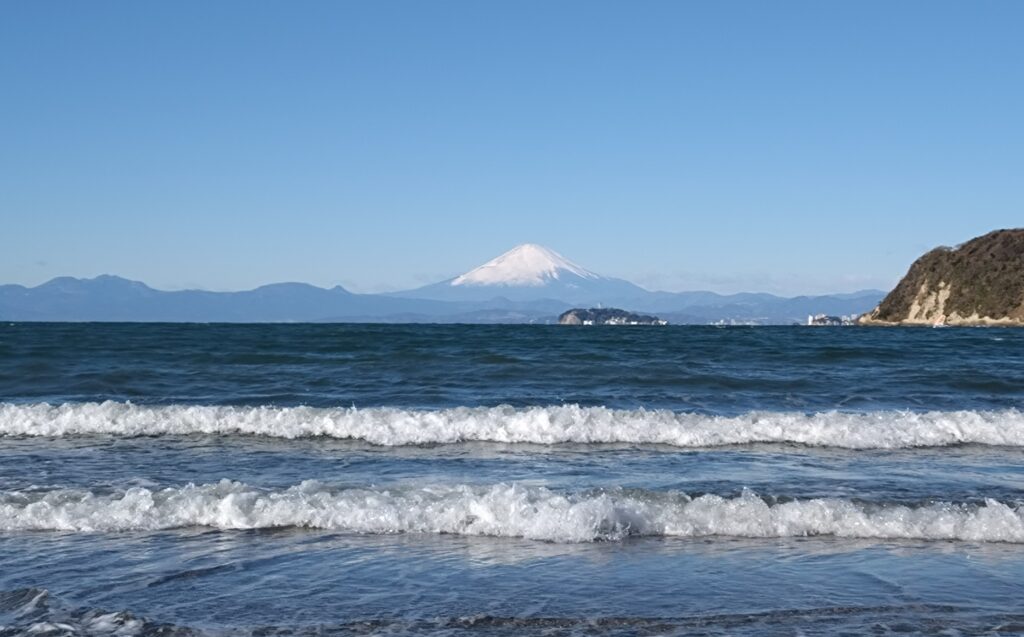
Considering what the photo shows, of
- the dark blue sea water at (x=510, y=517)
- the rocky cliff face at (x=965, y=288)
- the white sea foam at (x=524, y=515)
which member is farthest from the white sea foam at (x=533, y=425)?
the rocky cliff face at (x=965, y=288)

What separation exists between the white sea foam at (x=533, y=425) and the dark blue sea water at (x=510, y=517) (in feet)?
0.17

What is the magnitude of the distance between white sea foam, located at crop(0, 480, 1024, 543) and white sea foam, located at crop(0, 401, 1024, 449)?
5.64 metres

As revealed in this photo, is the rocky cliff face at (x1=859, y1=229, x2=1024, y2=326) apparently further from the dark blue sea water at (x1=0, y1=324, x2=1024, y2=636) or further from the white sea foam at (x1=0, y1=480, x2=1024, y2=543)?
the white sea foam at (x1=0, y1=480, x2=1024, y2=543)

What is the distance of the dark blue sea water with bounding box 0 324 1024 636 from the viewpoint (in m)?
6.59

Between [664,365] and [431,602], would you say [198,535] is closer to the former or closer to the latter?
[431,602]

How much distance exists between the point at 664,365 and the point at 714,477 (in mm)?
15925

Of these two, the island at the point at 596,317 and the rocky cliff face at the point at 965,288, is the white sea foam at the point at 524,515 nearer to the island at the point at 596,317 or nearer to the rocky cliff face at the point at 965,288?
the rocky cliff face at the point at 965,288

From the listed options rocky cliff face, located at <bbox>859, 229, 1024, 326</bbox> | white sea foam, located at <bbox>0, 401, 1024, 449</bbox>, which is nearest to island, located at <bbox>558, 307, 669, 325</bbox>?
rocky cliff face, located at <bbox>859, 229, 1024, 326</bbox>

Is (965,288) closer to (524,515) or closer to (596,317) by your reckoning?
(596,317)

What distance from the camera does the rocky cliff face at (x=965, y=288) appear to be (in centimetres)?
10306

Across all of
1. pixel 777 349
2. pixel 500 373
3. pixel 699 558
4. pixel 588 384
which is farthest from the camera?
pixel 777 349

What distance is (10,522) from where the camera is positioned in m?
9.23

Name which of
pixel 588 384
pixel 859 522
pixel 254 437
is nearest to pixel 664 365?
pixel 588 384

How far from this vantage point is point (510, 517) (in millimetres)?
9227
